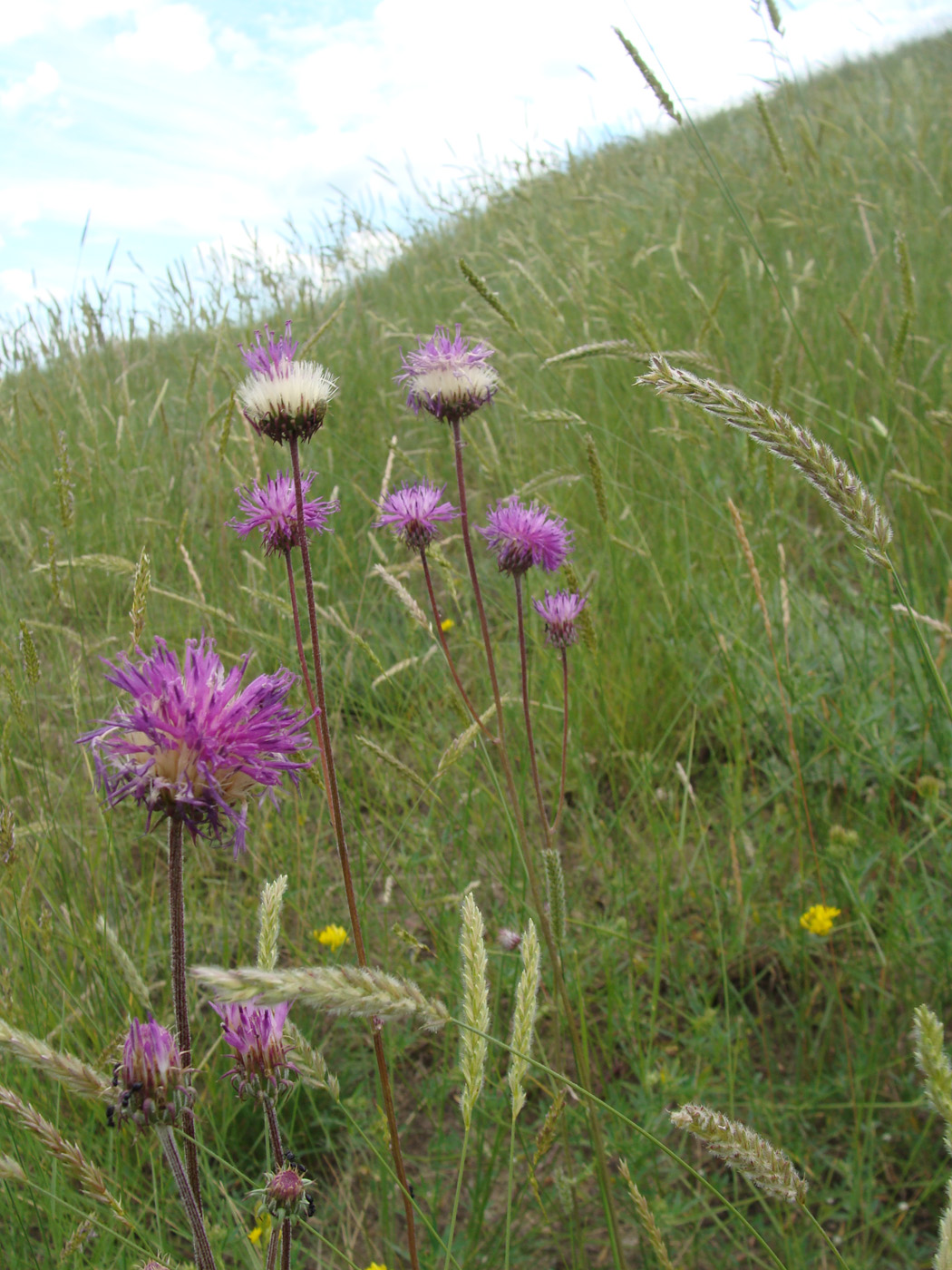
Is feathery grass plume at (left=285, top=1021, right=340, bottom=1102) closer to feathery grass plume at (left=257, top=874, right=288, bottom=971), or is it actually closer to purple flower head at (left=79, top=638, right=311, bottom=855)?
feathery grass plume at (left=257, top=874, right=288, bottom=971)

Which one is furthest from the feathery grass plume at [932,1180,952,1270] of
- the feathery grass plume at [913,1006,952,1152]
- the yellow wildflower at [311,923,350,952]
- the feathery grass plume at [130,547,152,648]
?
the yellow wildflower at [311,923,350,952]

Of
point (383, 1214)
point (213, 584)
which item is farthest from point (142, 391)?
point (383, 1214)

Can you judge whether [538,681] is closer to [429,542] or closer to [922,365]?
[429,542]

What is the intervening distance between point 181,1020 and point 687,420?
308 centimetres

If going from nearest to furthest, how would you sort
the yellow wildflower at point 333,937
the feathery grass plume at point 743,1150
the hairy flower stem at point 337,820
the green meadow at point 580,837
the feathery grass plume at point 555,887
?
the feathery grass plume at point 743,1150 → the hairy flower stem at point 337,820 → the feathery grass plume at point 555,887 → the green meadow at point 580,837 → the yellow wildflower at point 333,937

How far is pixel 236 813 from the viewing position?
862mm

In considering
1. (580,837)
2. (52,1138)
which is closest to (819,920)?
(580,837)

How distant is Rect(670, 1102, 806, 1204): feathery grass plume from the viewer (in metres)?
0.72

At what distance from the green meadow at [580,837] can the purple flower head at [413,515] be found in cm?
5

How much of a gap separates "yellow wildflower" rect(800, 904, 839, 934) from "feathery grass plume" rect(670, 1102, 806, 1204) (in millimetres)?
1016

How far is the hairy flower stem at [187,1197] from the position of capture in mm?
780

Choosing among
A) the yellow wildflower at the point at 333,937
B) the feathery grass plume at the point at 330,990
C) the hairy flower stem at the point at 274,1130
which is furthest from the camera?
the yellow wildflower at the point at 333,937

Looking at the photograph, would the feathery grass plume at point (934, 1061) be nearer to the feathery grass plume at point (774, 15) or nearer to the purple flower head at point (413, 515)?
the purple flower head at point (413, 515)

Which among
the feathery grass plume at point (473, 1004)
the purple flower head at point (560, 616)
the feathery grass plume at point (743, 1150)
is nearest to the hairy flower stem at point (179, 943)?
the feathery grass plume at point (473, 1004)
